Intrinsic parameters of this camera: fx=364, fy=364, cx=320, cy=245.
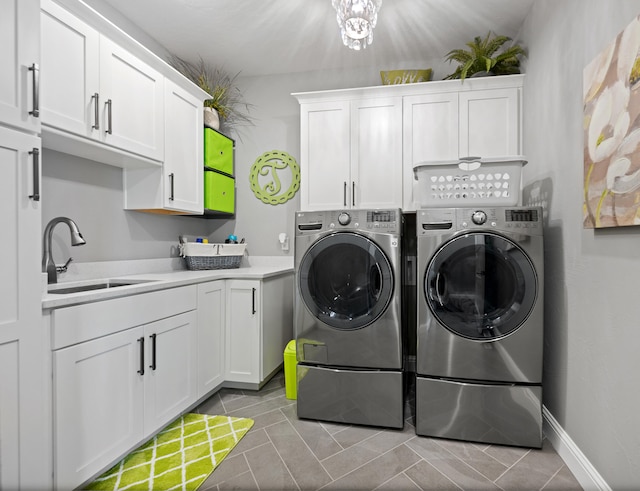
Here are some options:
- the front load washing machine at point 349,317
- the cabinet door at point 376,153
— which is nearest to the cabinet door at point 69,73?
the front load washing machine at point 349,317

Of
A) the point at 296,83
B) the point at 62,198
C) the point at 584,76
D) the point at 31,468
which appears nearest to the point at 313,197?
the point at 296,83

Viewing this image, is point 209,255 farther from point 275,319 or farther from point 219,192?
point 275,319

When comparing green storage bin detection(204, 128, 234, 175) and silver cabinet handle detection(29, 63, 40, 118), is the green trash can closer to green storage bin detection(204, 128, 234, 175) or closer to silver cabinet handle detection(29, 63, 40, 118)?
green storage bin detection(204, 128, 234, 175)

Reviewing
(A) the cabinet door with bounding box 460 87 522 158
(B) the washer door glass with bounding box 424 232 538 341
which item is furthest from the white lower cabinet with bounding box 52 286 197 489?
(A) the cabinet door with bounding box 460 87 522 158

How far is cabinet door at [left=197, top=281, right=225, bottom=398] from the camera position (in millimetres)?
2275

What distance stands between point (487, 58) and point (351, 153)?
3.79 ft

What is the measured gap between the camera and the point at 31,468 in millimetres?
1266

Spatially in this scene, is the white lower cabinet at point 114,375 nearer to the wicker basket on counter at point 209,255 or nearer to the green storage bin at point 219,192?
the wicker basket on counter at point 209,255

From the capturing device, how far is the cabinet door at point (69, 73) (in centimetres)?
166

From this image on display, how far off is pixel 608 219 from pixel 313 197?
1.95 metres

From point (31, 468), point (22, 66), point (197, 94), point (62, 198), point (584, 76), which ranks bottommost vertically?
point (31, 468)

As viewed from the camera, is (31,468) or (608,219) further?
(608,219)

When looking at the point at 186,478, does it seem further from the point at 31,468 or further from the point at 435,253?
the point at 435,253

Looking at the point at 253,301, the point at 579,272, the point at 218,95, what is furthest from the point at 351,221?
the point at 218,95
